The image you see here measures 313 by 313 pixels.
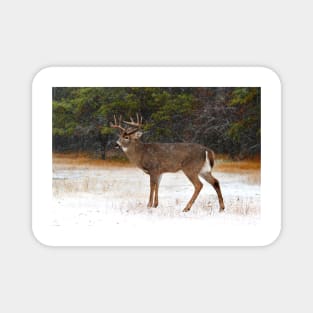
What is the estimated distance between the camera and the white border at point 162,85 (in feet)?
26.9

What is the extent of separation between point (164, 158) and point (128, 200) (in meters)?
0.49

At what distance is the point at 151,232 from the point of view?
324 inches

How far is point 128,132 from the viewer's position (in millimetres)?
8336

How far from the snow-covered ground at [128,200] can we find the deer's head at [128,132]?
0.23 m

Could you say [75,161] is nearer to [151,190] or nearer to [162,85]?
[151,190]
